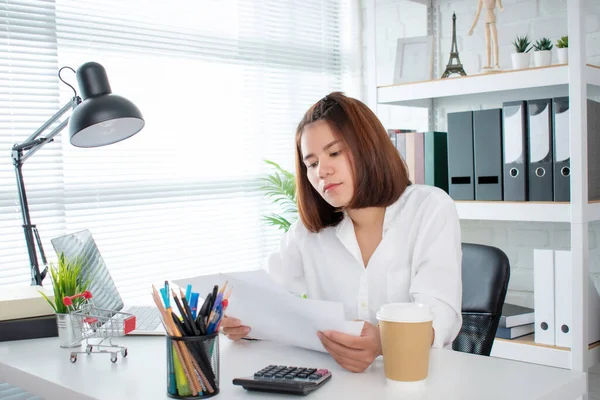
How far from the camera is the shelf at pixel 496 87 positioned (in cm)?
222

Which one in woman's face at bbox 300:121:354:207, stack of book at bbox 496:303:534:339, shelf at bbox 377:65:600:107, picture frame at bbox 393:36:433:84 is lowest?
stack of book at bbox 496:303:534:339

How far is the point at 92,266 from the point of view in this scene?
66.4 inches

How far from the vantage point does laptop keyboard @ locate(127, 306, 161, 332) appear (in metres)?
1.52

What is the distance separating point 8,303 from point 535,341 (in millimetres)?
1664

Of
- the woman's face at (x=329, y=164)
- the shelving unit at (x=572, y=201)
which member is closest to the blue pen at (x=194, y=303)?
the woman's face at (x=329, y=164)

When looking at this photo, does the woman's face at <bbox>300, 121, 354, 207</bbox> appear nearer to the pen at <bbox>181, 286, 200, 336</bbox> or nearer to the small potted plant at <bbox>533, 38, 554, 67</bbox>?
the pen at <bbox>181, 286, 200, 336</bbox>

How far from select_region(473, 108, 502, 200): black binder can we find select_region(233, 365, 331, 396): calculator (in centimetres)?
149

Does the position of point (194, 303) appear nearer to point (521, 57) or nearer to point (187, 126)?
point (521, 57)

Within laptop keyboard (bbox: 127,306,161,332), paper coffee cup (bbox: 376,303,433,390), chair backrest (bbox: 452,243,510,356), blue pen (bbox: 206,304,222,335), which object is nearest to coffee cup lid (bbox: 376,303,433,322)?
paper coffee cup (bbox: 376,303,433,390)

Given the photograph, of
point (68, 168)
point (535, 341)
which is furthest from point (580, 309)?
point (68, 168)

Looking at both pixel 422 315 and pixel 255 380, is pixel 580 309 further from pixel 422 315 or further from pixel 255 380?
pixel 255 380

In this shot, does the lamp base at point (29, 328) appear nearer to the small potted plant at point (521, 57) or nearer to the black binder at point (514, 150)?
the black binder at point (514, 150)

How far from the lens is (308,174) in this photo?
1608 mm

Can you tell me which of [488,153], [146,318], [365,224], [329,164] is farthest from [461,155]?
[146,318]
